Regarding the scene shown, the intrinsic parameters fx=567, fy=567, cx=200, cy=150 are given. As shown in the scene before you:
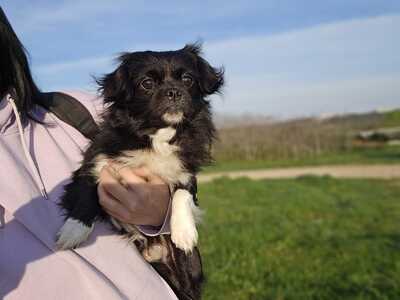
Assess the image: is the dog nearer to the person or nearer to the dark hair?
the person

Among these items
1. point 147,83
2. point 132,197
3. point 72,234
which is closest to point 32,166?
point 72,234

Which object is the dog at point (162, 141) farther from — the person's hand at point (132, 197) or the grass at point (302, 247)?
the grass at point (302, 247)

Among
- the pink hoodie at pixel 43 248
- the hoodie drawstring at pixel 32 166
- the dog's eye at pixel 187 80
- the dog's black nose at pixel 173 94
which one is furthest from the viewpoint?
the dog's eye at pixel 187 80

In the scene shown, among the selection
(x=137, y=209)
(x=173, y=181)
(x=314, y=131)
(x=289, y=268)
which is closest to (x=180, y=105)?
(x=173, y=181)

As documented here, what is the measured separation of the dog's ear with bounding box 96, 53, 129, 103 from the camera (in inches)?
108

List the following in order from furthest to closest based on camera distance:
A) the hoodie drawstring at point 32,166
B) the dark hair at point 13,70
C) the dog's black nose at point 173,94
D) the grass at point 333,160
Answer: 1. the grass at point 333,160
2. the dog's black nose at point 173,94
3. the dark hair at point 13,70
4. the hoodie drawstring at point 32,166

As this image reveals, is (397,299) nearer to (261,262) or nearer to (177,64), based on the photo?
(261,262)

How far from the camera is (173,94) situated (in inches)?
107

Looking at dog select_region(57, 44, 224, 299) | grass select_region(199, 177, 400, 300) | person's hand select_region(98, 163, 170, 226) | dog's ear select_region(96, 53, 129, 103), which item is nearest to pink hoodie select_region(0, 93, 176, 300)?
person's hand select_region(98, 163, 170, 226)

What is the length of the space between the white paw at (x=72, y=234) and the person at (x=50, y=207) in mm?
23

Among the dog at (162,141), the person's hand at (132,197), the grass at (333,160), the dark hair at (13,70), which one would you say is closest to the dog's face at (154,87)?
the dog at (162,141)

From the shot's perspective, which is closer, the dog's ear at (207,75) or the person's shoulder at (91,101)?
the person's shoulder at (91,101)

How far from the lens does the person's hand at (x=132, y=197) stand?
222 centimetres

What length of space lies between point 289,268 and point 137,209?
4.40 metres
